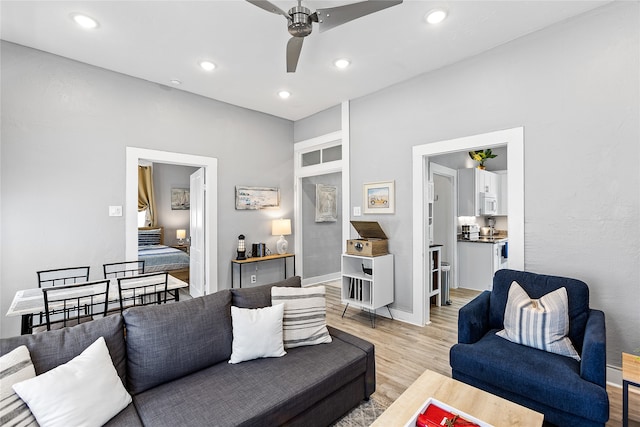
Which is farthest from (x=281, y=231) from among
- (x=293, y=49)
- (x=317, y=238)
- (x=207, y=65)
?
(x=293, y=49)

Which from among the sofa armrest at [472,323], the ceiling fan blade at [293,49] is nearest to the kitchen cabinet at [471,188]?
the sofa armrest at [472,323]

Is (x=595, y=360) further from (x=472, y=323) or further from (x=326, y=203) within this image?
(x=326, y=203)

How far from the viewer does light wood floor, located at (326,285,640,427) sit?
7.24ft

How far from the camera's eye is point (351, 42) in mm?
2793

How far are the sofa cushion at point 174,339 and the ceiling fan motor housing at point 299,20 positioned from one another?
1959 millimetres

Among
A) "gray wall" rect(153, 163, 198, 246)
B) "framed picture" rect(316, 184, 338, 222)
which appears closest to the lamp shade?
"framed picture" rect(316, 184, 338, 222)

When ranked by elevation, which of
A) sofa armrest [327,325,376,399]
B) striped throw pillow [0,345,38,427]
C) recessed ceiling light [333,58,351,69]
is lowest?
sofa armrest [327,325,376,399]

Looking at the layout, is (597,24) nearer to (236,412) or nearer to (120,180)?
(236,412)

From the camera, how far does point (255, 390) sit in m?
1.58

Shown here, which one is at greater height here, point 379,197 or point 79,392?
point 379,197

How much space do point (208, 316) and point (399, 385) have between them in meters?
1.56

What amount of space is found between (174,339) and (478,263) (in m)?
4.81

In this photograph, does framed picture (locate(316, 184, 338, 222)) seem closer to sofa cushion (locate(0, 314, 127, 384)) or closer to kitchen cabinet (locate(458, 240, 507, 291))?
kitchen cabinet (locate(458, 240, 507, 291))

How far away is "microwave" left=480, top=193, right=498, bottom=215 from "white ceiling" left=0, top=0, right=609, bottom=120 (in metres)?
2.89
